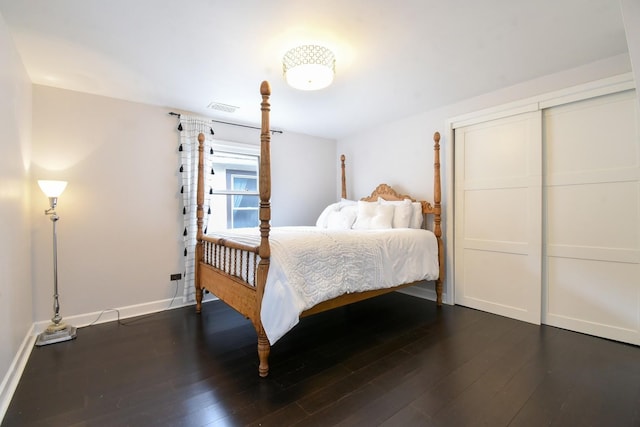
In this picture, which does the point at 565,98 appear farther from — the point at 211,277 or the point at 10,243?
the point at 10,243

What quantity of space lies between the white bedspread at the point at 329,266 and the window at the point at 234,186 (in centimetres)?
152

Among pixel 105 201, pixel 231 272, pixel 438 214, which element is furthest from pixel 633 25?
pixel 105 201

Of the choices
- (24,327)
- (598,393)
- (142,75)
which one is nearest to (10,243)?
(24,327)

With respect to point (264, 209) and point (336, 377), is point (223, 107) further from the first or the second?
point (336, 377)

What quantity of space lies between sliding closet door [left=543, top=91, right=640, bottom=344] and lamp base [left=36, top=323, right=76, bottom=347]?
4260 millimetres

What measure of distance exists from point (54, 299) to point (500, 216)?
435 cm

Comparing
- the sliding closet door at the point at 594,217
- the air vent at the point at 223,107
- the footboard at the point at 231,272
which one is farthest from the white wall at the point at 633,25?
the air vent at the point at 223,107

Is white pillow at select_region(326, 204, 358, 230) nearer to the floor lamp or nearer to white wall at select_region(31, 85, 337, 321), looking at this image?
white wall at select_region(31, 85, 337, 321)

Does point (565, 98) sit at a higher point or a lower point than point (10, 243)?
higher

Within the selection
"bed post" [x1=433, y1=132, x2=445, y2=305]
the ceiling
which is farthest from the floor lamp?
"bed post" [x1=433, y1=132, x2=445, y2=305]

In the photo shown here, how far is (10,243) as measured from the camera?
→ 6.14 ft

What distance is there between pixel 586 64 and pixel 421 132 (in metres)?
1.55

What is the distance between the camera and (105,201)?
2834 mm

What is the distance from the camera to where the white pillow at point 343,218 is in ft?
12.1
